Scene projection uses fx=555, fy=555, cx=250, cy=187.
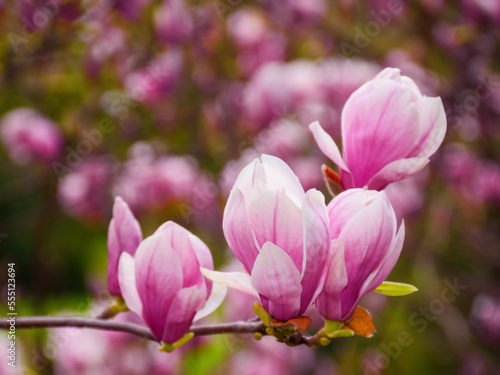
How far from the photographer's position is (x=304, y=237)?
22.8 inches

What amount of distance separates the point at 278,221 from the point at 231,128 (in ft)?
6.44

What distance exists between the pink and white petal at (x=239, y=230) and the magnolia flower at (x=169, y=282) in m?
0.07

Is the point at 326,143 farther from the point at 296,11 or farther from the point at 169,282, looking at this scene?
the point at 296,11

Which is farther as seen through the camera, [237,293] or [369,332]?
[237,293]

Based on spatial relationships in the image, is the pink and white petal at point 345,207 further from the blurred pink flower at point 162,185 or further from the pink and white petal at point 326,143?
the blurred pink flower at point 162,185

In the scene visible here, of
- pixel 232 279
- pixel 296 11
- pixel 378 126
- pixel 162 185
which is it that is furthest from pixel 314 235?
pixel 162 185

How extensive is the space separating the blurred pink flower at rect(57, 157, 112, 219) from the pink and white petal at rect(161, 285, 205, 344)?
194cm

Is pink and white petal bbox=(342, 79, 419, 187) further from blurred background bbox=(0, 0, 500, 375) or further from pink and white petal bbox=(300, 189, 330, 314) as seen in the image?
blurred background bbox=(0, 0, 500, 375)

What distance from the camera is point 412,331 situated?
349 cm

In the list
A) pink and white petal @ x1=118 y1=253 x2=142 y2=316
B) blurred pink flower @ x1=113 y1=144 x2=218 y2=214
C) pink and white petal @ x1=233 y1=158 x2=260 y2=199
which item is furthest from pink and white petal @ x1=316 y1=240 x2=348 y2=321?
blurred pink flower @ x1=113 y1=144 x2=218 y2=214

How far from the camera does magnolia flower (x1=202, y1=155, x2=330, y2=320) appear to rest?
23.1 inches

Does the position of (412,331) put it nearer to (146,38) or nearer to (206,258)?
(146,38)

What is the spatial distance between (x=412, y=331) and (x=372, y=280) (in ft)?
10.1

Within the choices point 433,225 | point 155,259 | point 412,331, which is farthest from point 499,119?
point 155,259
